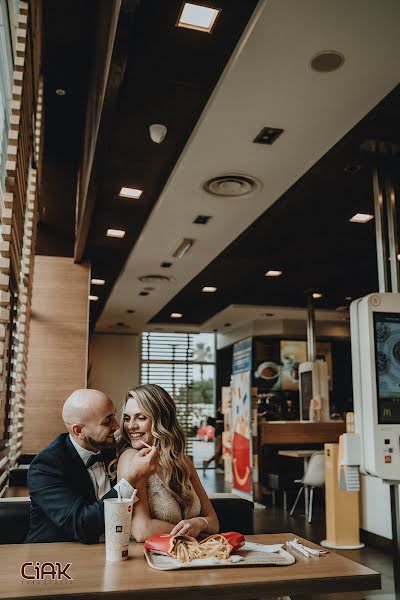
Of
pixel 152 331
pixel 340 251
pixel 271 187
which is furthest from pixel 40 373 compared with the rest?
pixel 152 331

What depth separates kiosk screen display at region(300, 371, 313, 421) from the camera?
11625 mm

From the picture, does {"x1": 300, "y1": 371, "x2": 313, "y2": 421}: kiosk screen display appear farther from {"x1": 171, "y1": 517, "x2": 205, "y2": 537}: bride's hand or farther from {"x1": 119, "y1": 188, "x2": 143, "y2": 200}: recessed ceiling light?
{"x1": 171, "y1": 517, "x2": 205, "y2": 537}: bride's hand

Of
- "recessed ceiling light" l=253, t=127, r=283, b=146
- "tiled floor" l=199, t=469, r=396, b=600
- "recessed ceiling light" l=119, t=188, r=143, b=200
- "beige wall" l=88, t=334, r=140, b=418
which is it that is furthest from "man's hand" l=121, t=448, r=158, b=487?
"beige wall" l=88, t=334, r=140, b=418

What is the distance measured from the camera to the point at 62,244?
25.8ft

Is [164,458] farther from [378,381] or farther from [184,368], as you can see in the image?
[184,368]

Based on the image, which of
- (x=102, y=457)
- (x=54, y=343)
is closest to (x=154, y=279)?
(x=54, y=343)

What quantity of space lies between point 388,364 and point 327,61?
2048 millimetres

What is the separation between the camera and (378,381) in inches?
153

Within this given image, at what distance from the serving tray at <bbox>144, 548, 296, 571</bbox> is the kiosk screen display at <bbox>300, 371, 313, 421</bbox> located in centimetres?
1004

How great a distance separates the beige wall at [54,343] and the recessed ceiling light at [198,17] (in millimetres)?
4687

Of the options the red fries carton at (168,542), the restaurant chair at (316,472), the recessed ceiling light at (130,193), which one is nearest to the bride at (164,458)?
the red fries carton at (168,542)

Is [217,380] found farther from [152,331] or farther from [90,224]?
[90,224]

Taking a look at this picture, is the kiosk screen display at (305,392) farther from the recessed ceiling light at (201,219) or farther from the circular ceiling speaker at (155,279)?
the recessed ceiling light at (201,219)

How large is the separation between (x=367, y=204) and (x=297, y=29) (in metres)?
3.15
